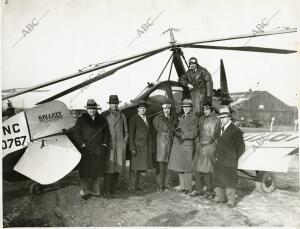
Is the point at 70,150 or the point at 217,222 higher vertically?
the point at 70,150

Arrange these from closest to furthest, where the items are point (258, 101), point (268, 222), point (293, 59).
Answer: point (268, 222) → point (293, 59) → point (258, 101)

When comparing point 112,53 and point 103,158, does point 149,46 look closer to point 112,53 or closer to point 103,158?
point 112,53

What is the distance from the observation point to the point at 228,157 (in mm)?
5102

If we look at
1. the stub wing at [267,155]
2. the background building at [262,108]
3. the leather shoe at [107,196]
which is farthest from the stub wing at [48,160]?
the background building at [262,108]

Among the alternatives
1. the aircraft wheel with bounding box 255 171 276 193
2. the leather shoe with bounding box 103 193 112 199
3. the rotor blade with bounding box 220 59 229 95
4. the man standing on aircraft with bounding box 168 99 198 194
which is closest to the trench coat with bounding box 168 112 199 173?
the man standing on aircraft with bounding box 168 99 198 194

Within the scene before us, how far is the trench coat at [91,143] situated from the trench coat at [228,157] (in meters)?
2.00

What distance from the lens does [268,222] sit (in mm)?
5312

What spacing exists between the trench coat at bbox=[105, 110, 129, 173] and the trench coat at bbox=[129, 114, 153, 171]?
0.13 metres

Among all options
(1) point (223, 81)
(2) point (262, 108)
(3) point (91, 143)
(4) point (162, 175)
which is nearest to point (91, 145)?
(3) point (91, 143)

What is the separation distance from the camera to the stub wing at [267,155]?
17.0ft

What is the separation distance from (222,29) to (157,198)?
374 centimetres

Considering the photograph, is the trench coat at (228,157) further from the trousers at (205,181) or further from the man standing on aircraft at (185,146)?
the man standing on aircraft at (185,146)

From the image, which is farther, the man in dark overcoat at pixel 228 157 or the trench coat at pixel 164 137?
the trench coat at pixel 164 137

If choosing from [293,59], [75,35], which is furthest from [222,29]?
[75,35]
